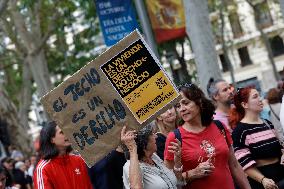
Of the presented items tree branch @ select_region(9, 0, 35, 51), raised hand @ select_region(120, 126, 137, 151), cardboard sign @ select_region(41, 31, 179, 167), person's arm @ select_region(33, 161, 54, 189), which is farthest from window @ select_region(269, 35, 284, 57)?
raised hand @ select_region(120, 126, 137, 151)

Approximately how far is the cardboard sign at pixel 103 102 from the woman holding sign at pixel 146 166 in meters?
0.13

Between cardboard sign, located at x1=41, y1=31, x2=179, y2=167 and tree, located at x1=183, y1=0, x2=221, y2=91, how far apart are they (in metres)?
6.21

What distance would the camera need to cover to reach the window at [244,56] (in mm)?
53656

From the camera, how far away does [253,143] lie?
650 cm

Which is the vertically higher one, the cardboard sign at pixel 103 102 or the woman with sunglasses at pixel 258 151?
the cardboard sign at pixel 103 102

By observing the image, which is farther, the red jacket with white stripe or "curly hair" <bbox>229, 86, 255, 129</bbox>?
"curly hair" <bbox>229, 86, 255, 129</bbox>

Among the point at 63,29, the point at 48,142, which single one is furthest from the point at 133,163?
the point at 63,29

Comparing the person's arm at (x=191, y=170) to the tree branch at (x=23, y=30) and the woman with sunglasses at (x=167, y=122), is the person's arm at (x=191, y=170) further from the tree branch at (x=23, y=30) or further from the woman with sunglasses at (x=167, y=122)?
the tree branch at (x=23, y=30)

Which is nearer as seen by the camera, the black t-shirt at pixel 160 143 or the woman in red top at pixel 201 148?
the woman in red top at pixel 201 148

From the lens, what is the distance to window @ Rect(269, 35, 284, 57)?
169 feet

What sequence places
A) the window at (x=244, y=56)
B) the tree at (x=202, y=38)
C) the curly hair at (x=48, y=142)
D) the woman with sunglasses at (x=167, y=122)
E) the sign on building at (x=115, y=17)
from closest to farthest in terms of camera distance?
1. the curly hair at (x=48, y=142)
2. the woman with sunglasses at (x=167, y=122)
3. the tree at (x=202, y=38)
4. the sign on building at (x=115, y=17)
5. the window at (x=244, y=56)

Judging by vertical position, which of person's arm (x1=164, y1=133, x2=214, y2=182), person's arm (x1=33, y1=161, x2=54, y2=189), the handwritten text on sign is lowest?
person's arm (x1=164, y1=133, x2=214, y2=182)

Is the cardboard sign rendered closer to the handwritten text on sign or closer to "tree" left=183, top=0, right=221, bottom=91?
the handwritten text on sign

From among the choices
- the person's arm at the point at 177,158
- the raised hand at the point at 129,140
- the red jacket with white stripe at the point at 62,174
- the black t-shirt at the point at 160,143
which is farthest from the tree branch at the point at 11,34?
the raised hand at the point at 129,140
